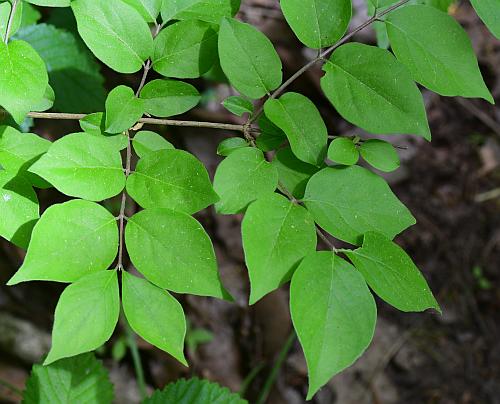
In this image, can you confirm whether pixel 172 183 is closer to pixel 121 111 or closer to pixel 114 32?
pixel 121 111

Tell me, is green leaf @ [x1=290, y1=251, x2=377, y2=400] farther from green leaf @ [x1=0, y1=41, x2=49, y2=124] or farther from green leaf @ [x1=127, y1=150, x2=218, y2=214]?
green leaf @ [x1=0, y1=41, x2=49, y2=124]

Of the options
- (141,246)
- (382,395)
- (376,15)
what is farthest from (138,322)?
(382,395)

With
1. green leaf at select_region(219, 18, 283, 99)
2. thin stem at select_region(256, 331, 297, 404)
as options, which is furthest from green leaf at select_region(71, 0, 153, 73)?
thin stem at select_region(256, 331, 297, 404)

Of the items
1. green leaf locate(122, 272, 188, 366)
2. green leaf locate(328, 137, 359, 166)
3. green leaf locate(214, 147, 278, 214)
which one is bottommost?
green leaf locate(122, 272, 188, 366)

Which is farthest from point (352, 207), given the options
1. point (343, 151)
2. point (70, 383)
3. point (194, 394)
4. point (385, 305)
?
point (385, 305)

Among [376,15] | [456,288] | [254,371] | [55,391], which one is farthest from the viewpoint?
[456,288]

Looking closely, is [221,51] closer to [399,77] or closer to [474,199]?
[399,77]
